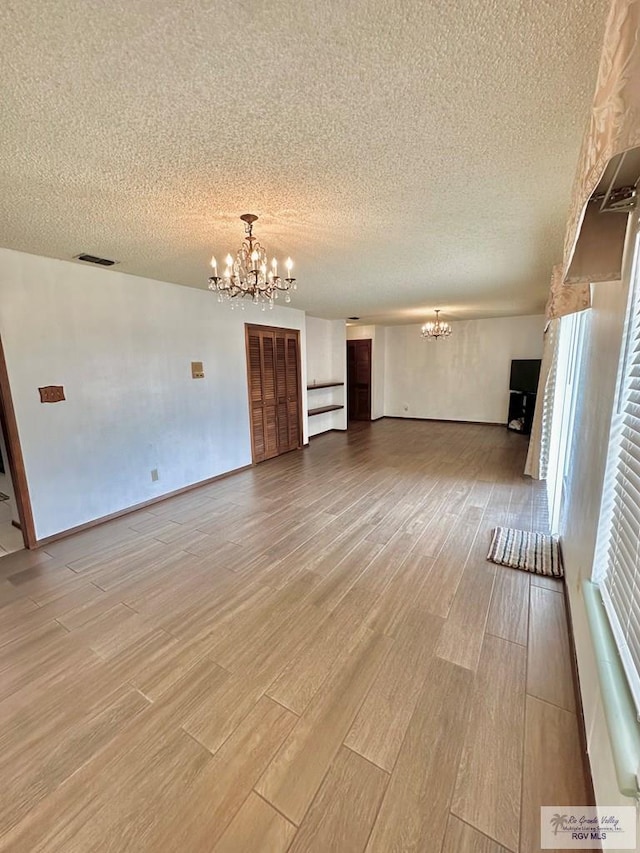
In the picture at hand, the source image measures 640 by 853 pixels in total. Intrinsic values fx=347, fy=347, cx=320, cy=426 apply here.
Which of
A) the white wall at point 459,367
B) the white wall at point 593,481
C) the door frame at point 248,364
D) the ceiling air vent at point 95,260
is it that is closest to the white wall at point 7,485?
the ceiling air vent at point 95,260

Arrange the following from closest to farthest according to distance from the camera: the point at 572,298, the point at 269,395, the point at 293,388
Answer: the point at 572,298 → the point at 269,395 → the point at 293,388

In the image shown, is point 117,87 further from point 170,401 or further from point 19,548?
point 19,548

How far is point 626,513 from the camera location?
1151 mm

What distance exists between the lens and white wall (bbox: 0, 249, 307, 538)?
114 inches

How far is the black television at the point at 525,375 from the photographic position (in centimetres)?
684

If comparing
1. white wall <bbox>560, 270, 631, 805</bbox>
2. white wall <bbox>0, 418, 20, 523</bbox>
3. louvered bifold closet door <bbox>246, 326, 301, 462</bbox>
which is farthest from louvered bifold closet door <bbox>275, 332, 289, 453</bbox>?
white wall <bbox>560, 270, 631, 805</bbox>

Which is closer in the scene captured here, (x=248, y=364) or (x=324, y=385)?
(x=248, y=364)

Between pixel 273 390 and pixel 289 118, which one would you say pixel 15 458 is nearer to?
pixel 289 118

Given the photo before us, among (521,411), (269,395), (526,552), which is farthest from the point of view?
(521,411)

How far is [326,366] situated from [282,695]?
21.4 feet

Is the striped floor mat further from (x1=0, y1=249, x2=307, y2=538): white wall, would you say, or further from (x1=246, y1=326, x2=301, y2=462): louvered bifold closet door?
(x1=246, y1=326, x2=301, y2=462): louvered bifold closet door

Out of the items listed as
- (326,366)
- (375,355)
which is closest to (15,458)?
(326,366)

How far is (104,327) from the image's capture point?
133 inches

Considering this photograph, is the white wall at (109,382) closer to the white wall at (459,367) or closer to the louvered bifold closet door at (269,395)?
the louvered bifold closet door at (269,395)
